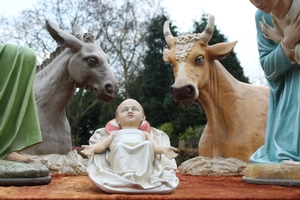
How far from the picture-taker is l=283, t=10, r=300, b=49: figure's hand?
3.23 m

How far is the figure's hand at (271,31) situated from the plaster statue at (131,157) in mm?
1211

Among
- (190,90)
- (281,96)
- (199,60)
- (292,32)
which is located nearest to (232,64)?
(199,60)

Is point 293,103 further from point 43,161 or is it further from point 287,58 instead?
point 43,161

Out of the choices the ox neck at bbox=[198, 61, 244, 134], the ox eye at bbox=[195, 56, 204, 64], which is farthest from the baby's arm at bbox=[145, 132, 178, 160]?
the ox neck at bbox=[198, 61, 244, 134]

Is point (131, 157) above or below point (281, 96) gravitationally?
below

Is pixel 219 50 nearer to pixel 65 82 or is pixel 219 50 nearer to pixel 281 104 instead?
pixel 281 104

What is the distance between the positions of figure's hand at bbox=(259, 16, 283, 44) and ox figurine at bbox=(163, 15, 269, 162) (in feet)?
2.58

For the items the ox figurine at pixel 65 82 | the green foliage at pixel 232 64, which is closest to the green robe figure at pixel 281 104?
the ox figurine at pixel 65 82

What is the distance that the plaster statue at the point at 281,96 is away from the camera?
3.15 metres

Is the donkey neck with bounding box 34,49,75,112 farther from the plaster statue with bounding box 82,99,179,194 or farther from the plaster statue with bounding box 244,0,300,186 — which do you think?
the plaster statue with bounding box 244,0,300,186

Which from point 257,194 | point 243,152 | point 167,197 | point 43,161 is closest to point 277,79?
point 243,152

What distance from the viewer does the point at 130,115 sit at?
3.17 meters

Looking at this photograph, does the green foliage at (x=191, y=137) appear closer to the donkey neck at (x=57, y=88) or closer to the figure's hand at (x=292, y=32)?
the donkey neck at (x=57, y=88)

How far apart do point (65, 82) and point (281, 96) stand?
2.17 metres
